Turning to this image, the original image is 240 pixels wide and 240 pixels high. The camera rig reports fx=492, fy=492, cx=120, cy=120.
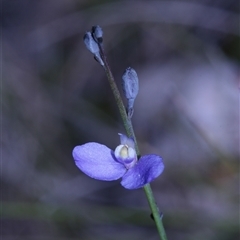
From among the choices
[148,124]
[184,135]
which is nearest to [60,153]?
[148,124]

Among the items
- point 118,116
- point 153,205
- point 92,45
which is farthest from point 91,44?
point 118,116

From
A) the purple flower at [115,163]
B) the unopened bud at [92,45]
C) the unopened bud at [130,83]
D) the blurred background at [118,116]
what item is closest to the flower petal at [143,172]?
the purple flower at [115,163]

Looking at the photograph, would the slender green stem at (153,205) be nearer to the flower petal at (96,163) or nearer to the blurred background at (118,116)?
the flower petal at (96,163)

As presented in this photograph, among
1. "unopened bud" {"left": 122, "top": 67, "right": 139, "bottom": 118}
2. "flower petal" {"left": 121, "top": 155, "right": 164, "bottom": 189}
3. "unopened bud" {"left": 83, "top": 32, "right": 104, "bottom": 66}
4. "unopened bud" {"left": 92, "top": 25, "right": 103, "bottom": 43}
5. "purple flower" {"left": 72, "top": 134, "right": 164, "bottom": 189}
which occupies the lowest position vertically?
"flower petal" {"left": 121, "top": 155, "right": 164, "bottom": 189}

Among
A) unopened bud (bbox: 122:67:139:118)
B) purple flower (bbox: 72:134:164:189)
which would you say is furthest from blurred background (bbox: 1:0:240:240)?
unopened bud (bbox: 122:67:139:118)

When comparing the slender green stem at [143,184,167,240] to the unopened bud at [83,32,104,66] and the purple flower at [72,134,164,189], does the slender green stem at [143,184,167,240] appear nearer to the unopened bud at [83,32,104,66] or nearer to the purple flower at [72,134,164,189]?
the purple flower at [72,134,164,189]

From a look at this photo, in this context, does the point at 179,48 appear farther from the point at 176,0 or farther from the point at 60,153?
the point at 60,153
